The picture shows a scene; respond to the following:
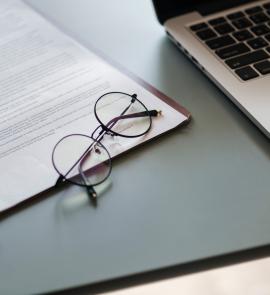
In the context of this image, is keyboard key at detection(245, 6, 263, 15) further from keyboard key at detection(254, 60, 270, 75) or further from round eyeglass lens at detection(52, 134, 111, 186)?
round eyeglass lens at detection(52, 134, 111, 186)

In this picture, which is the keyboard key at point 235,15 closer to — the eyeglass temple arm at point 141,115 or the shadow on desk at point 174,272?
the eyeglass temple arm at point 141,115

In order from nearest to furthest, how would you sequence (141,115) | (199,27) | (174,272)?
(174,272)
(141,115)
(199,27)

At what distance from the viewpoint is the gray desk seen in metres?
0.47

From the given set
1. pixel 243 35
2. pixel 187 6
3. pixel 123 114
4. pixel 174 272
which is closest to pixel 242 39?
pixel 243 35

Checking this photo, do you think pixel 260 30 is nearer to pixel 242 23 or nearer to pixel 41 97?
pixel 242 23

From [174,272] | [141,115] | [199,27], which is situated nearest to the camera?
[174,272]

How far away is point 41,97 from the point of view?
63 centimetres

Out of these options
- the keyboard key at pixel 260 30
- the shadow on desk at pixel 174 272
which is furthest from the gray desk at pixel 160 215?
the keyboard key at pixel 260 30

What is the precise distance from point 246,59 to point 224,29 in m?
0.08

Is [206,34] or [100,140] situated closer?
[100,140]

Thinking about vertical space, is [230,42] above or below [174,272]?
above

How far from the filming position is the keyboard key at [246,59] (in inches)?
25.2

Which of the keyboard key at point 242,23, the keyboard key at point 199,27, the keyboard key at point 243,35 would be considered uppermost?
the keyboard key at point 242,23

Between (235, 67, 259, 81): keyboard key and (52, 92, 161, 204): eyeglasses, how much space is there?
12 cm
